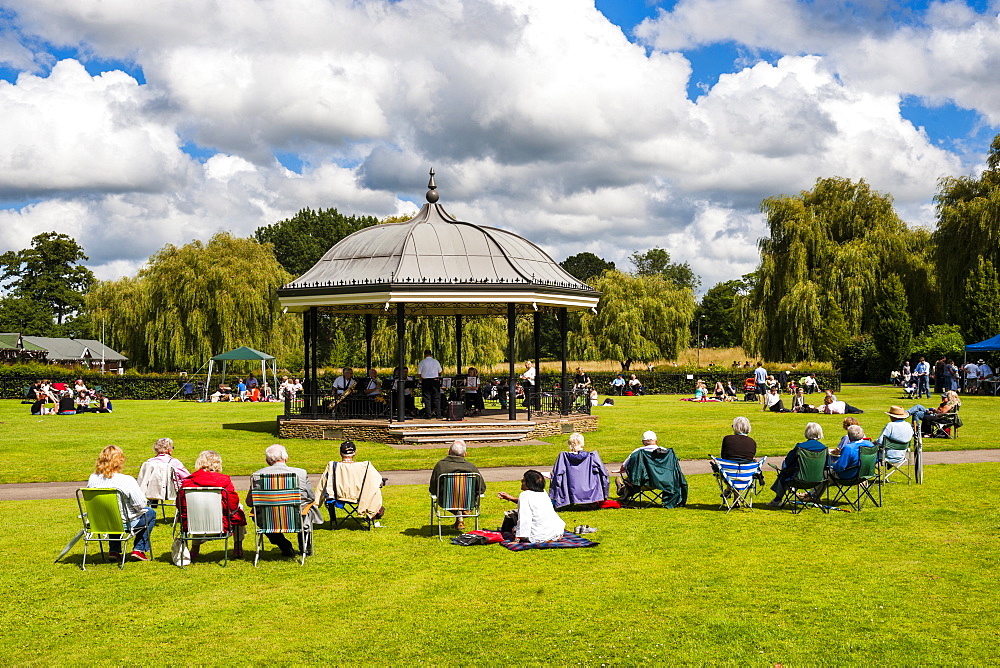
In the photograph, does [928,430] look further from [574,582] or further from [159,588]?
[159,588]

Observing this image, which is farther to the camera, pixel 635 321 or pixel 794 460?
pixel 635 321

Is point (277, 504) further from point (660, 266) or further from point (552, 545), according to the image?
point (660, 266)

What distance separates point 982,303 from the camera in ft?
136

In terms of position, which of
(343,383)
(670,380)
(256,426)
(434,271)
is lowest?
(256,426)

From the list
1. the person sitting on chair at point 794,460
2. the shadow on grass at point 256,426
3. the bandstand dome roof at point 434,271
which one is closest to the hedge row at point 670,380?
the shadow on grass at point 256,426

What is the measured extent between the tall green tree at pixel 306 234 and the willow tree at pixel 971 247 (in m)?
51.4

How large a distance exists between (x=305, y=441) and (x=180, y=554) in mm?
13326

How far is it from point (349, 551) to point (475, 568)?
1591 mm

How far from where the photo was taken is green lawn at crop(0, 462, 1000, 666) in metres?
6.48

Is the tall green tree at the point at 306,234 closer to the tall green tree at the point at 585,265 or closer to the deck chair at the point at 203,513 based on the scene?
the tall green tree at the point at 585,265

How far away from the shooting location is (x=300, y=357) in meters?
56.2

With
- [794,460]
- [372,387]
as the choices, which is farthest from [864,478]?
[372,387]

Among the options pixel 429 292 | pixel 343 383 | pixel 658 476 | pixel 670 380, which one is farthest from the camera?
pixel 670 380

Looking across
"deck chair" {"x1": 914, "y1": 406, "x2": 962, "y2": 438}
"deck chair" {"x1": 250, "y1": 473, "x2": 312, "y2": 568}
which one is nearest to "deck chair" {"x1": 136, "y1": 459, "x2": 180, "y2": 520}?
"deck chair" {"x1": 250, "y1": 473, "x2": 312, "y2": 568}
